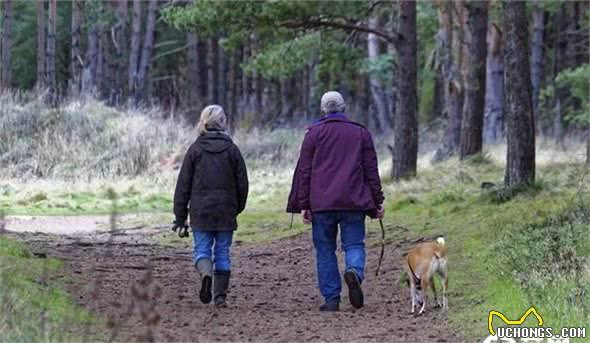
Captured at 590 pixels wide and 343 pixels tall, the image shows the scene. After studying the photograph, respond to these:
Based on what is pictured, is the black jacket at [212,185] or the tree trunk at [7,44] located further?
the tree trunk at [7,44]

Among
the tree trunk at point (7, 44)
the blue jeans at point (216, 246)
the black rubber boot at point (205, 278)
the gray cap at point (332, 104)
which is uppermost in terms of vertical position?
the tree trunk at point (7, 44)

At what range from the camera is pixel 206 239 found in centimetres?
1104

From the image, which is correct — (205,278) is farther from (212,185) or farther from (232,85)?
(232,85)

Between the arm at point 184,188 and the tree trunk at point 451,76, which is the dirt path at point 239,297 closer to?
the arm at point 184,188

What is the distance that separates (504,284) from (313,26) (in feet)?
41.4

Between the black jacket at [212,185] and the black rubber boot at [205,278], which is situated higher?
the black jacket at [212,185]

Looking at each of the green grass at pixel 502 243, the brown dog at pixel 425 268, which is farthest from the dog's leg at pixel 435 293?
the green grass at pixel 502 243

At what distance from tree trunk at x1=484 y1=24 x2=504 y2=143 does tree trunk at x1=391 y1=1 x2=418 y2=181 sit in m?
11.1

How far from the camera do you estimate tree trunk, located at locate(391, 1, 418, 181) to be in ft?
74.4

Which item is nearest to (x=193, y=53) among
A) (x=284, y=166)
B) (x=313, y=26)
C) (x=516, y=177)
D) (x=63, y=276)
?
(x=284, y=166)

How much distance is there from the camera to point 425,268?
33.2 feet

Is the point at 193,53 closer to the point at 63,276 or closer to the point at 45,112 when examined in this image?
the point at 45,112

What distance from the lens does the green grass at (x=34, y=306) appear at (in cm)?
721

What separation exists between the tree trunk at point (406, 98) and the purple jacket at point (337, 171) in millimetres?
11996
